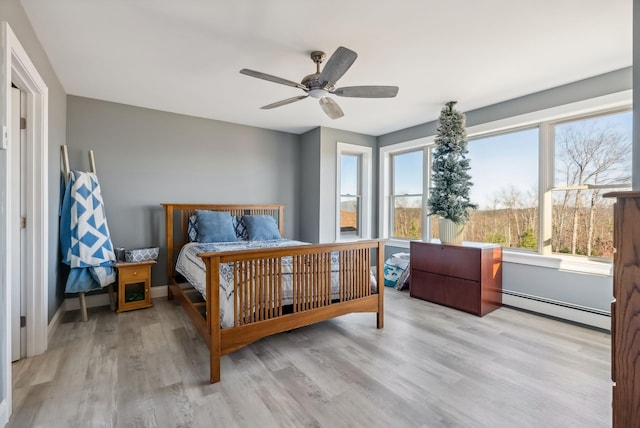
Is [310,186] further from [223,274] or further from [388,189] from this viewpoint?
[223,274]

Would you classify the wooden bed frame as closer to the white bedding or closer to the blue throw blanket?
the white bedding

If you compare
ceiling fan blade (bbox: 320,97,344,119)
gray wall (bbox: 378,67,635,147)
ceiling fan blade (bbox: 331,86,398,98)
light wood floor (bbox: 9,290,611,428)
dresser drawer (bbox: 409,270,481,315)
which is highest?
gray wall (bbox: 378,67,635,147)

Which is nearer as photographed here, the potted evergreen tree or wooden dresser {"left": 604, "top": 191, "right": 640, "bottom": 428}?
wooden dresser {"left": 604, "top": 191, "right": 640, "bottom": 428}

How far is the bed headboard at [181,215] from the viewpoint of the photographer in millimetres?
3922

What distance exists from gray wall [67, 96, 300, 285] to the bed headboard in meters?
0.18

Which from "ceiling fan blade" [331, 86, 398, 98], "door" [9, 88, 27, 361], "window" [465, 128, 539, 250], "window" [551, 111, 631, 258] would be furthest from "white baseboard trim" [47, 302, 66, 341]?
Result: "window" [551, 111, 631, 258]

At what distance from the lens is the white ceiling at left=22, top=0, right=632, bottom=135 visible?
6.56 feet

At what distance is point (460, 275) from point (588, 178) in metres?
1.66

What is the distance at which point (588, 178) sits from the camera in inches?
126

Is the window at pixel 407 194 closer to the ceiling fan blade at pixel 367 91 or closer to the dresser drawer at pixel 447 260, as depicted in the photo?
the dresser drawer at pixel 447 260

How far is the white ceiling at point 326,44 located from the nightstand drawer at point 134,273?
6.61 ft

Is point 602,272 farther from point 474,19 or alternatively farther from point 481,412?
point 474,19

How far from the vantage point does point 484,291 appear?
3344mm

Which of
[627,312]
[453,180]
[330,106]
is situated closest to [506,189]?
[453,180]
